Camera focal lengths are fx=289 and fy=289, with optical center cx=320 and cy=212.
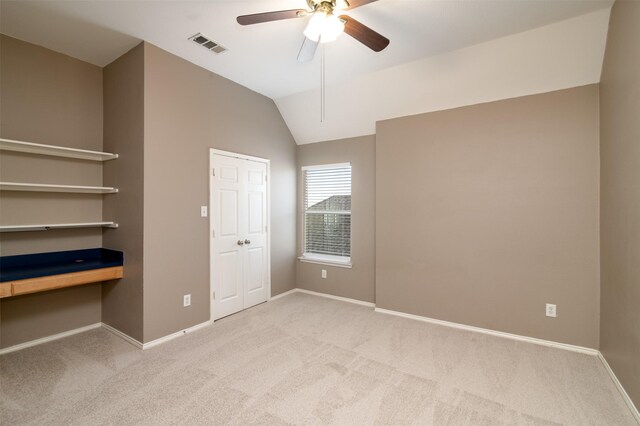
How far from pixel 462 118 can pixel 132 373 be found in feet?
13.6

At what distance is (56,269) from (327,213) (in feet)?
10.7

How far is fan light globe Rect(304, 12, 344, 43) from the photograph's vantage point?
1.85 meters

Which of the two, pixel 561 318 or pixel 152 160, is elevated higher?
pixel 152 160

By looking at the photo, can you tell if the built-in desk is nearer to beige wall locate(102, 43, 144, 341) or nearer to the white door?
beige wall locate(102, 43, 144, 341)

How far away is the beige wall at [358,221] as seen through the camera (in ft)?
13.6

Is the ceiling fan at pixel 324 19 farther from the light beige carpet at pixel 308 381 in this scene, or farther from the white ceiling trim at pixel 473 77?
the light beige carpet at pixel 308 381

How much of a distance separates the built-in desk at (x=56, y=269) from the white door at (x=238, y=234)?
3.45ft

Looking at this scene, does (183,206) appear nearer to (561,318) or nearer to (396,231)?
(396,231)

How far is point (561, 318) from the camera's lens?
2.88 m

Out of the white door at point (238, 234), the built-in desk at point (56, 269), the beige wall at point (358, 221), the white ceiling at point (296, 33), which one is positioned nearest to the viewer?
Result: the white ceiling at point (296, 33)

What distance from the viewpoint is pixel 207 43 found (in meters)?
2.84

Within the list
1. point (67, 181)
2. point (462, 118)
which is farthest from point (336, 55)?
point (67, 181)

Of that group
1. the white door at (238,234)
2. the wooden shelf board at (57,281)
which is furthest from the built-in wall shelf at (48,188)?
the white door at (238,234)

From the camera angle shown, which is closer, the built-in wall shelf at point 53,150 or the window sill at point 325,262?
the built-in wall shelf at point 53,150
